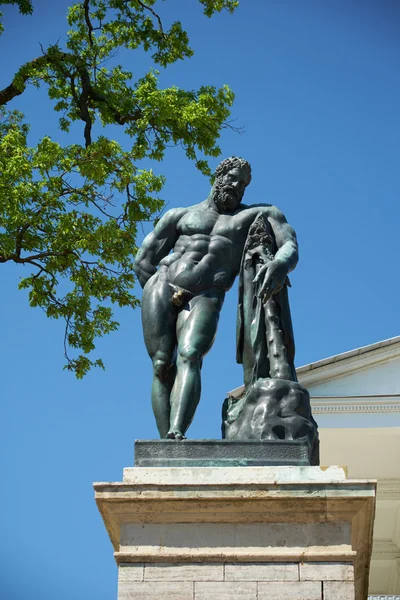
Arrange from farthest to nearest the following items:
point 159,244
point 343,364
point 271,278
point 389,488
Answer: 1. point 389,488
2. point 343,364
3. point 159,244
4. point 271,278

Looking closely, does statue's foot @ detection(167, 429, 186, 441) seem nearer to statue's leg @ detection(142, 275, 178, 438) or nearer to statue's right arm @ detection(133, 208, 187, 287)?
statue's leg @ detection(142, 275, 178, 438)

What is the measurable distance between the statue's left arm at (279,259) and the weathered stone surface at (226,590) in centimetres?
214

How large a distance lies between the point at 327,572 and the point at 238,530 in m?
0.60

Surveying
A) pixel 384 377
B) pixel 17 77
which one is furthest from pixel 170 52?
pixel 384 377

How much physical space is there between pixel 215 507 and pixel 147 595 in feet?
2.20

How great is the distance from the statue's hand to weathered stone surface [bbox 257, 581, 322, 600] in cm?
214

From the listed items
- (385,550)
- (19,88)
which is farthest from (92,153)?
(385,550)

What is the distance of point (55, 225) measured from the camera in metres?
16.1

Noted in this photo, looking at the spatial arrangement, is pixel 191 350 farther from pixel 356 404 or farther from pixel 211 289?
pixel 356 404

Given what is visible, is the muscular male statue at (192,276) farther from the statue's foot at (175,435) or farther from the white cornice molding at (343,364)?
the white cornice molding at (343,364)

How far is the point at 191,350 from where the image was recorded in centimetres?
819

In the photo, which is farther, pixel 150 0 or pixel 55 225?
pixel 150 0

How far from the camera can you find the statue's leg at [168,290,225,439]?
7988 mm

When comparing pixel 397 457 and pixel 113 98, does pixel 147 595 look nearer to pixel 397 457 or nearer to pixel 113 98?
pixel 113 98
